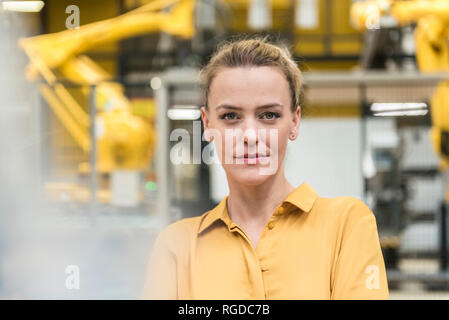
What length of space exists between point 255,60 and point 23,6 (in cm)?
35

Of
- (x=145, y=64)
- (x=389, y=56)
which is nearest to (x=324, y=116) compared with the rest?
(x=389, y=56)

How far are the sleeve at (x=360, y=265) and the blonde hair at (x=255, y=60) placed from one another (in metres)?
0.14

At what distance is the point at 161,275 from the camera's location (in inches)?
25.9

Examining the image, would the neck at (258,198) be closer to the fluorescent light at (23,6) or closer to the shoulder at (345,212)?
the shoulder at (345,212)

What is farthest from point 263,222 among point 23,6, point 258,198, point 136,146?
point 136,146

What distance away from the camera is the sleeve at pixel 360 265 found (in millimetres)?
619

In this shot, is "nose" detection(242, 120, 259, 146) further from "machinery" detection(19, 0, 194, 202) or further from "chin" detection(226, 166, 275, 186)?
"machinery" detection(19, 0, 194, 202)

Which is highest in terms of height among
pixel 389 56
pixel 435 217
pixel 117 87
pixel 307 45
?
pixel 307 45

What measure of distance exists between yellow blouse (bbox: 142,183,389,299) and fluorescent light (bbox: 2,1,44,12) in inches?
13.9

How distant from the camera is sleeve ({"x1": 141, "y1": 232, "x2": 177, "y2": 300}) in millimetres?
651

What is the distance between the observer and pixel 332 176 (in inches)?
52.4

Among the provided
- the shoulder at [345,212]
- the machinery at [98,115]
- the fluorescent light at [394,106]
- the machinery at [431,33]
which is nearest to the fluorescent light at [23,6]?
the machinery at [98,115]
